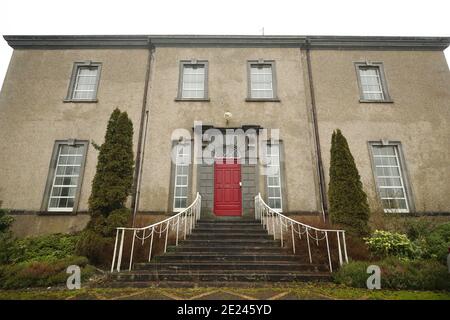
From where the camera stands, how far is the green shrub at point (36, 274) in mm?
5531

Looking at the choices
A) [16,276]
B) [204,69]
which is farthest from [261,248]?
[204,69]

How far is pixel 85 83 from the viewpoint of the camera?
11703 millimetres

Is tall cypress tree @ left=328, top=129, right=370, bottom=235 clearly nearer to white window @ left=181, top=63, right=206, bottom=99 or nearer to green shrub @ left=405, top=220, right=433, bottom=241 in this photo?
green shrub @ left=405, top=220, right=433, bottom=241

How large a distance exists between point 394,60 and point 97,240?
45.2 feet

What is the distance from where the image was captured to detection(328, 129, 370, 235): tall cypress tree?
7.26 meters

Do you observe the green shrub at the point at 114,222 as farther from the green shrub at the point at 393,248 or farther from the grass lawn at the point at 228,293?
the green shrub at the point at 393,248

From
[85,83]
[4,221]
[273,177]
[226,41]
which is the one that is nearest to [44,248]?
[4,221]

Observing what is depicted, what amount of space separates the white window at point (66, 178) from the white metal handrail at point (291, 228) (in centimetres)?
691

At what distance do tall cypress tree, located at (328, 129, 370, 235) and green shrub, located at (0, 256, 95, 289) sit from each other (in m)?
6.57

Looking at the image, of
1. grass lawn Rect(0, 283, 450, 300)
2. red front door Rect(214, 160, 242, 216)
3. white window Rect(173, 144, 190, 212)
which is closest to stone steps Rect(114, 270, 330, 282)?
grass lawn Rect(0, 283, 450, 300)

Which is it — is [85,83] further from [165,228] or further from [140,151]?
[165,228]

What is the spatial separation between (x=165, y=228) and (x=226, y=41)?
8.80 metres

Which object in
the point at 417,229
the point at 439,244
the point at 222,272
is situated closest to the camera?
the point at 222,272

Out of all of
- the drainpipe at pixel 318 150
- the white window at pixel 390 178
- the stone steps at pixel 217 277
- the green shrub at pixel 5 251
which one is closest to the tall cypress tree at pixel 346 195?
the drainpipe at pixel 318 150
